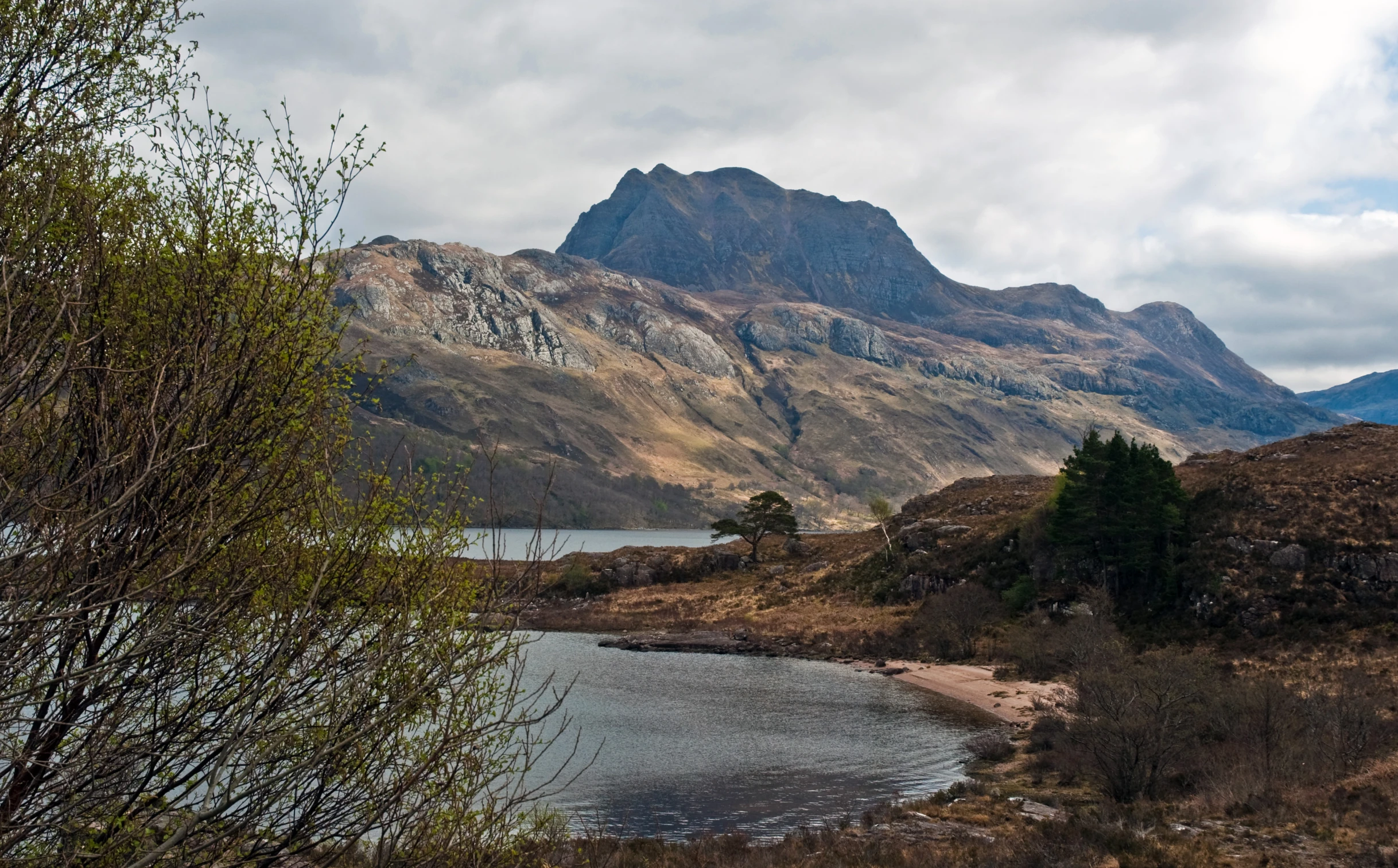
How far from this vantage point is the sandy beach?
179ft

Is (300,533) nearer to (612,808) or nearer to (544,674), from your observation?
(612,808)

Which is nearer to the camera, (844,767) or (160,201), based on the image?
(160,201)

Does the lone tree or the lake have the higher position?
the lone tree

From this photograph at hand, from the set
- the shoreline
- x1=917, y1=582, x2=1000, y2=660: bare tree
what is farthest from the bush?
x1=917, y1=582, x2=1000, y2=660: bare tree

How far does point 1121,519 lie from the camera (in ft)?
234

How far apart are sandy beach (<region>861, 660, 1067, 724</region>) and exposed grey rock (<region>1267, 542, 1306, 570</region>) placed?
17.2m

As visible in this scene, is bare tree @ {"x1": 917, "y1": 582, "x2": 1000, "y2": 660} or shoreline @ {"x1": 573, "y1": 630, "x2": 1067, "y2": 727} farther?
bare tree @ {"x1": 917, "y1": 582, "x2": 1000, "y2": 660}

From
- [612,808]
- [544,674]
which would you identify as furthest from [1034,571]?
[612,808]

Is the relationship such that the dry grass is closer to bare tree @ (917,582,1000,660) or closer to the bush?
bare tree @ (917,582,1000,660)

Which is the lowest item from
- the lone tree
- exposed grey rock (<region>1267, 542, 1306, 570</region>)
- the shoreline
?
the shoreline

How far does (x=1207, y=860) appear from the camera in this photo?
23391 millimetres

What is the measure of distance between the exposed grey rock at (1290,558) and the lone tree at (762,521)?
61.4 m

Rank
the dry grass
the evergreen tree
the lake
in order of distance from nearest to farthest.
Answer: the lake
the evergreen tree
the dry grass

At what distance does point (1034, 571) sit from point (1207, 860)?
56.7 meters
